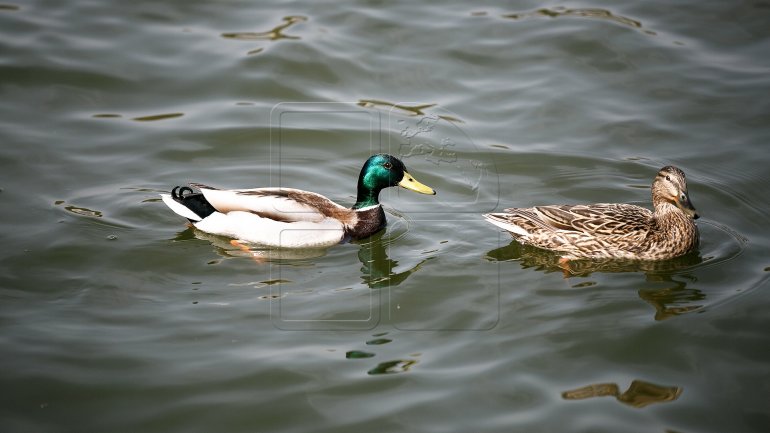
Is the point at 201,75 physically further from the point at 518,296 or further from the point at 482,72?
the point at 518,296

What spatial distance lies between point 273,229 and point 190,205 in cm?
85

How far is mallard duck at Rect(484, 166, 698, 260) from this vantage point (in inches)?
307

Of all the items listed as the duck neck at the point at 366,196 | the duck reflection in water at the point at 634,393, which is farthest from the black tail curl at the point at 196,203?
the duck reflection in water at the point at 634,393

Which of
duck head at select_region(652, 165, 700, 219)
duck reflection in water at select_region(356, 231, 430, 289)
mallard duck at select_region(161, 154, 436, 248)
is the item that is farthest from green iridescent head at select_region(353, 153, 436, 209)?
duck head at select_region(652, 165, 700, 219)

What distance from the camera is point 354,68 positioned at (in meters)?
11.7

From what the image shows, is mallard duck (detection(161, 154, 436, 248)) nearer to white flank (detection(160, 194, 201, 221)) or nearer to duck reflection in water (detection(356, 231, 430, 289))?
white flank (detection(160, 194, 201, 221))

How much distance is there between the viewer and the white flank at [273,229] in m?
8.26

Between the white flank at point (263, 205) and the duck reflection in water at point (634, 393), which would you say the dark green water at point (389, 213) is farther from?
the white flank at point (263, 205)

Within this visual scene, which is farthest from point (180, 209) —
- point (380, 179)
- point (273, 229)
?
point (380, 179)

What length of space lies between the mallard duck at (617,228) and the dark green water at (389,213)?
187 mm

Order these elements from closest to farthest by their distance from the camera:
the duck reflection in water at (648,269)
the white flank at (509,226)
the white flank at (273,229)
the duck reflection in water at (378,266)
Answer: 1. the duck reflection in water at (648,269)
2. the duck reflection in water at (378,266)
3. the white flank at (509,226)
4. the white flank at (273,229)

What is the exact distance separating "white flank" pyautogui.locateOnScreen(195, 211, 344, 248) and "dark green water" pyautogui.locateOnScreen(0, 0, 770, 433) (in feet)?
0.76

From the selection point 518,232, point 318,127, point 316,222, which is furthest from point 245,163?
point 518,232

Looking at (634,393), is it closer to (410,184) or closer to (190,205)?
(410,184)
